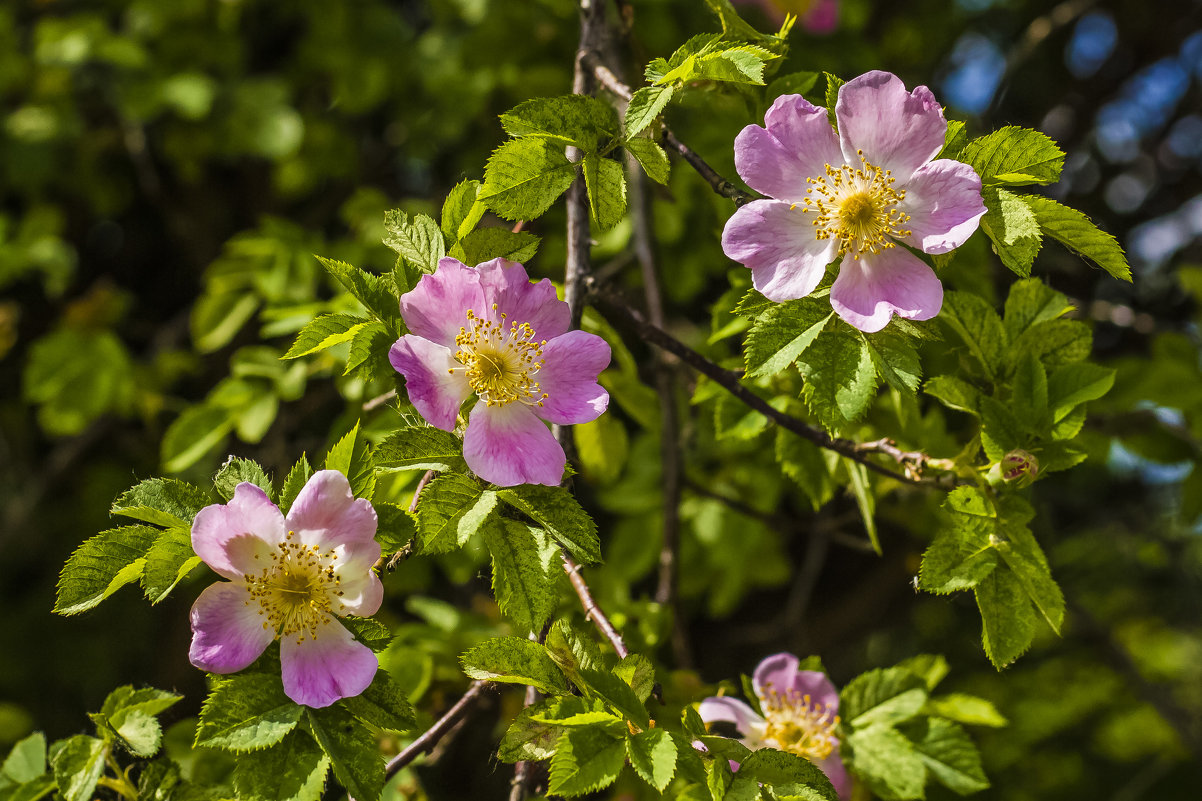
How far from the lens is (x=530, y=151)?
0.91 meters

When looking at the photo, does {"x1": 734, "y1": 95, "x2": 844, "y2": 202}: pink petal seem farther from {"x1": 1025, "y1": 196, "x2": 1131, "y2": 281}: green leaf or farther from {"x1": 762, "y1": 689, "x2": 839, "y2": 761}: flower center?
{"x1": 762, "y1": 689, "x2": 839, "y2": 761}: flower center

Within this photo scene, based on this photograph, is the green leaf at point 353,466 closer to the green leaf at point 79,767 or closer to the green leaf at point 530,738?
the green leaf at point 530,738

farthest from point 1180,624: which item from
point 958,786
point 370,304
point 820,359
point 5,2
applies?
point 5,2

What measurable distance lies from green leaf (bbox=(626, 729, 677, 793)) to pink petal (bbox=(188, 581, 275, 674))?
36 cm

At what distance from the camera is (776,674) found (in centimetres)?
129

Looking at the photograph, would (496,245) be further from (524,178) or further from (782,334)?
(782,334)

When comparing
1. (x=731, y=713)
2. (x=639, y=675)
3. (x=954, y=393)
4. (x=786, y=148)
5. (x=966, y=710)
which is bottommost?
(x=966, y=710)

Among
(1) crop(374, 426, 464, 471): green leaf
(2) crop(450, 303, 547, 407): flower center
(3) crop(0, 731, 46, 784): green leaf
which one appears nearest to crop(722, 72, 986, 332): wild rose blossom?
(2) crop(450, 303, 547, 407): flower center

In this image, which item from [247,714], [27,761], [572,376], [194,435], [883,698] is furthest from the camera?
[194,435]

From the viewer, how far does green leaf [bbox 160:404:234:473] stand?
1.56m

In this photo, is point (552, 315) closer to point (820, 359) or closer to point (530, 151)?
point (530, 151)

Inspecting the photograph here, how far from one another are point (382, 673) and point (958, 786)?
0.72 m

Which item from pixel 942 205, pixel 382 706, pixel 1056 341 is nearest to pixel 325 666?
pixel 382 706

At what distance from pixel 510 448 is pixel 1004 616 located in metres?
0.51
